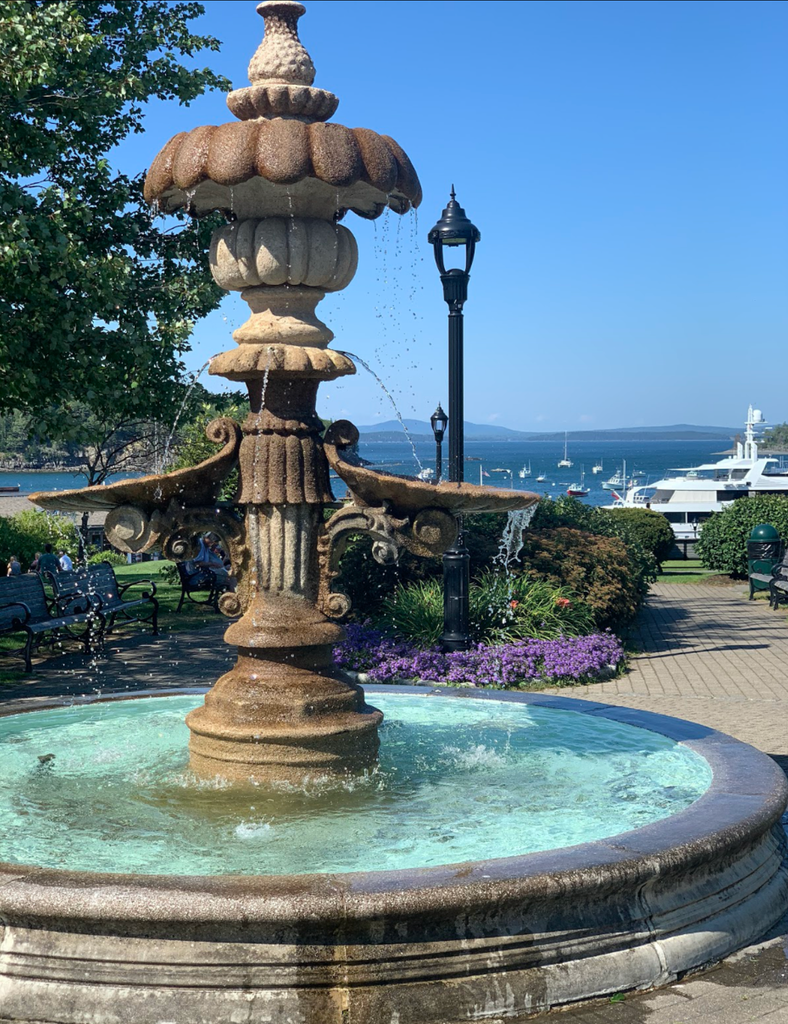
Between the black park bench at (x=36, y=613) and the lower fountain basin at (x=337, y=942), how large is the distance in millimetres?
8368

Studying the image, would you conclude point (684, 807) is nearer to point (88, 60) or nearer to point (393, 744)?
point (393, 744)

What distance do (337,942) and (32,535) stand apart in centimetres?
1799

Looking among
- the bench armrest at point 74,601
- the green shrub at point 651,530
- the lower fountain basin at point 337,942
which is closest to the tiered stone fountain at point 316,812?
the lower fountain basin at point 337,942

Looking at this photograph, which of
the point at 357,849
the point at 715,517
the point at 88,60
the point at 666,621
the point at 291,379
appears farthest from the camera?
the point at 715,517

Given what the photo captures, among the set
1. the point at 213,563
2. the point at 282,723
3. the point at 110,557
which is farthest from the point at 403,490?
the point at 110,557

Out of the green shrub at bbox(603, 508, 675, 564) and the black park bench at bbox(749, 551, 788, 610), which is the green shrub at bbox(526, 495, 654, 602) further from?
the green shrub at bbox(603, 508, 675, 564)

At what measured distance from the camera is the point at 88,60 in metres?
14.0

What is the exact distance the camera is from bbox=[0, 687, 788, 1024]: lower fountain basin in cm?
395

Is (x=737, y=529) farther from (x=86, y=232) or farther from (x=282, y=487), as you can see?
(x=282, y=487)

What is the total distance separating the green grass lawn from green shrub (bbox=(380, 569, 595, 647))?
3.72 metres

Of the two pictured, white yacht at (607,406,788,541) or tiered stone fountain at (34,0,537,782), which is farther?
white yacht at (607,406,788,541)

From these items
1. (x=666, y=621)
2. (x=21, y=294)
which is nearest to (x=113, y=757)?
(x=21, y=294)

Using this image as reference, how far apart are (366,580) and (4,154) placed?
6.43m

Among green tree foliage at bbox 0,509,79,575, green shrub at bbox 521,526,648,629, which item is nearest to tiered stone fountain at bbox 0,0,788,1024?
green shrub at bbox 521,526,648,629
